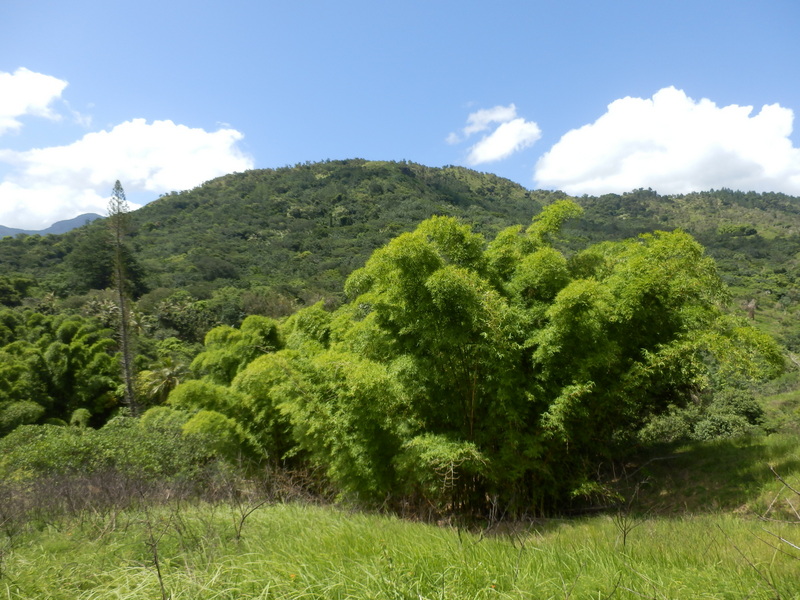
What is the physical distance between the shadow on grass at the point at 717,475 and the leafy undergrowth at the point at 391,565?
299 cm

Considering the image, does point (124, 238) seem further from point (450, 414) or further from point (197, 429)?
point (450, 414)

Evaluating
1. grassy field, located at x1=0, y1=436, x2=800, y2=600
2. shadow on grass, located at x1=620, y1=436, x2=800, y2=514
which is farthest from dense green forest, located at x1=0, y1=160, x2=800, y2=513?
grassy field, located at x1=0, y1=436, x2=800, y2=600

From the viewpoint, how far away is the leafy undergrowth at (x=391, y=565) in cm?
213

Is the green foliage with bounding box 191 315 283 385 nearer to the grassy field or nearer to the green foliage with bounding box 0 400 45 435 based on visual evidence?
the grassy field

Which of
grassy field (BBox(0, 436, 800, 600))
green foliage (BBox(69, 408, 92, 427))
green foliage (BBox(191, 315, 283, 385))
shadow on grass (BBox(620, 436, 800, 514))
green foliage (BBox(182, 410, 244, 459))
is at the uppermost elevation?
green foliage (BBox(191, 315, 283, 385))

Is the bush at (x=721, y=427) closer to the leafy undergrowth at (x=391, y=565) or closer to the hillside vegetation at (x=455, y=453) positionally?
the hillside vegetation at (x=455, y=453)

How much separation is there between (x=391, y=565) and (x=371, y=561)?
0.22 meters

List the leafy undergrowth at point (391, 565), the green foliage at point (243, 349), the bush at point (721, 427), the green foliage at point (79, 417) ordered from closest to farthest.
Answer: the leafy undergrowth at point (391, 565), the green foliage at point (243, 349), the bush at point (721, 427), the green foliage at point (79, 417)

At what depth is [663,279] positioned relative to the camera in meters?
5.30

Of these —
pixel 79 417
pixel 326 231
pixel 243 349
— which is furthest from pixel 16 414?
pixel 326 231

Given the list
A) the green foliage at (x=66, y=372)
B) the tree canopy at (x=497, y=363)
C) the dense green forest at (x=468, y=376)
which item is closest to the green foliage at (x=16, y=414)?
the dense green forest at (x=468, y=376)

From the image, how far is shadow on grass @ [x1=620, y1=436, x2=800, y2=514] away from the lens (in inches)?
233

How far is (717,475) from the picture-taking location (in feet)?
22.4

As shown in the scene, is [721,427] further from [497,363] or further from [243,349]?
[243,349]
